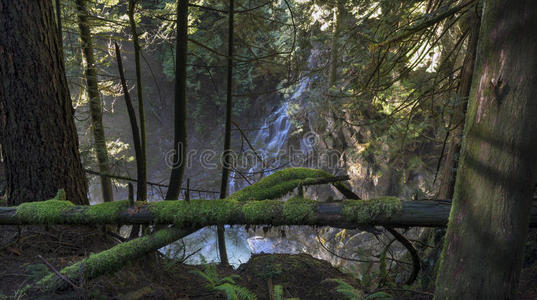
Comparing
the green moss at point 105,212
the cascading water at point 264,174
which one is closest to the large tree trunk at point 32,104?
the green moss at point 105,212

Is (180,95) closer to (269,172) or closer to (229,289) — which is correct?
(229,289)

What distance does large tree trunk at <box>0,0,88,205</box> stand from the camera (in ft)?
10.8

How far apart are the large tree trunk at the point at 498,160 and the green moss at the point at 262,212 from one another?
1.32 m

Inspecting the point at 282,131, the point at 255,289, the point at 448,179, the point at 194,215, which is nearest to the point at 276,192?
the point at 194,215

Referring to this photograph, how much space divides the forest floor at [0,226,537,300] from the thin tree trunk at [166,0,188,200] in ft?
4.18

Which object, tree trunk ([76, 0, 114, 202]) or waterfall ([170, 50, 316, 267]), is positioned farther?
waterfall ([170, 50, 316, 267])

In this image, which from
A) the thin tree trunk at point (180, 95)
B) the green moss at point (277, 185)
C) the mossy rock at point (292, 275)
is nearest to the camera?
the green moss at point (277, 185)

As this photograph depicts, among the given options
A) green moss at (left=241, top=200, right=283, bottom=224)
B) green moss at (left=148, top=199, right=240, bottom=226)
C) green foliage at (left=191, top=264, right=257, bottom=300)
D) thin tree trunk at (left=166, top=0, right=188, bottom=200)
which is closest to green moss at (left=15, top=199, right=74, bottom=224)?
green moss at (left=148, top=199, right=240, bottom=226)

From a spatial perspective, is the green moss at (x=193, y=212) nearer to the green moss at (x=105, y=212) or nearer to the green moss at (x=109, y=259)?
the green moss at (x=109, y=259)

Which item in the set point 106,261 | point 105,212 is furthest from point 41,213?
point 106,261

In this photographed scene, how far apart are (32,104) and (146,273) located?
7.66 ft

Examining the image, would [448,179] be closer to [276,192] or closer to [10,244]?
[276,192]

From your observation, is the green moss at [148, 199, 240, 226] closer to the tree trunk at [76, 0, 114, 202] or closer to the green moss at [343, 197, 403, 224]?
the green moss at [343, 197, 403, 224]

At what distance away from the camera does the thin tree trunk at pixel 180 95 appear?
432 cm
